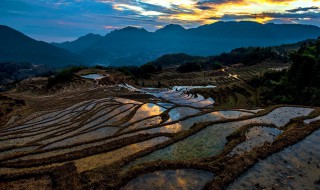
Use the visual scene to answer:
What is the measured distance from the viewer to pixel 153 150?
20.4 m

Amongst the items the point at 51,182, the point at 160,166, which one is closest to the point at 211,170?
the point at 160,166

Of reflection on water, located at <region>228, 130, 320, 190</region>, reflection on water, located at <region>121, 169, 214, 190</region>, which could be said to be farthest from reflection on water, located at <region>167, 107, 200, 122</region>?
reflection on water, located at <region>121, 169, 214, 190</region>

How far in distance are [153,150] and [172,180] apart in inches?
236

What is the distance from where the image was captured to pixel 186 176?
1489cm

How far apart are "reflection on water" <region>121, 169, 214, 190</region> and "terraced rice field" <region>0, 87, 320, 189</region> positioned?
0.05m

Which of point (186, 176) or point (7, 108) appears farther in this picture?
point (7, 108)

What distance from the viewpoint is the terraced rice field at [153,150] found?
14.7 meters

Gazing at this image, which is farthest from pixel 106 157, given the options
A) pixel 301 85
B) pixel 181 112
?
pixel 301 85

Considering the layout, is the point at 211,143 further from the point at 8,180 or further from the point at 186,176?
the point at 8,180

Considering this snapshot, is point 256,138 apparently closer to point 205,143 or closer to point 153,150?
point 205,143

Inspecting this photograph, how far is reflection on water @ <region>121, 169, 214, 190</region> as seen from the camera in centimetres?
1393

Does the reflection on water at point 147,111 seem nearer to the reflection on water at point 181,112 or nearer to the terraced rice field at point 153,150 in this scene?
the terraced rice field at point 153,150

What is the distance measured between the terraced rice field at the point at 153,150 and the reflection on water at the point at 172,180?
0.05m

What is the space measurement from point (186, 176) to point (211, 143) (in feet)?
27.3
